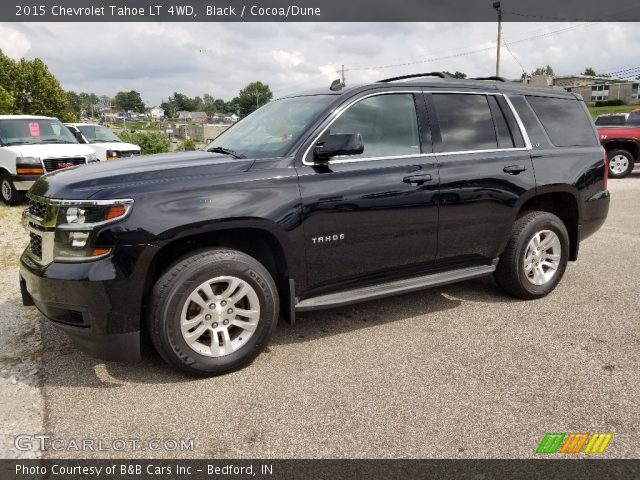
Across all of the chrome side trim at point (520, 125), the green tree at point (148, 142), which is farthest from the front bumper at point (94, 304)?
the green tree at point (148, 142)

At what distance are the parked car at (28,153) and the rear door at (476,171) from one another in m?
7.89

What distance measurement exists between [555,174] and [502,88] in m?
0.90

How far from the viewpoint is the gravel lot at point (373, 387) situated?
257 centimetres

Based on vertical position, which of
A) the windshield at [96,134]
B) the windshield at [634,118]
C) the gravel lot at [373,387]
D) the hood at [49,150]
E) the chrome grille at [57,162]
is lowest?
the gravel lot at [373,387]

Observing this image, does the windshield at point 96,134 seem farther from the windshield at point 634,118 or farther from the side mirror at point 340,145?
the windshield at point 634,118

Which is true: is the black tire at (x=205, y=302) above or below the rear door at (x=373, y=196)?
below

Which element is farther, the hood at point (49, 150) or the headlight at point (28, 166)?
the hood at point (49, 150)

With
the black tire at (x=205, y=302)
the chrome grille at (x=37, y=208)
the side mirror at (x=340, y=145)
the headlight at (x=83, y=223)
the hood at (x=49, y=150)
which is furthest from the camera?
the hood at (x=49, y=150)

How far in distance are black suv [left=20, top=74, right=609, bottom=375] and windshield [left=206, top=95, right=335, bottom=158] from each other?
0.02m

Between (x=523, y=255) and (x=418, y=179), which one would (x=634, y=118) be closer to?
(x=523, y=255)

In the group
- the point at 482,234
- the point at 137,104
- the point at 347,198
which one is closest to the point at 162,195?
the point at 347,198

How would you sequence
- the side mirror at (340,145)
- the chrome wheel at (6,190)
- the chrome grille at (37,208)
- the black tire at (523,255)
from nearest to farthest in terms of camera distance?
the chrome grille at (37,208), the side mirror at (340,145), the black tire at (523,255), the chrome wheel at (6,190)

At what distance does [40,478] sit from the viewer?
2.31 meters

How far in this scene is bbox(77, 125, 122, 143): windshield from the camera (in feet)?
47.3
